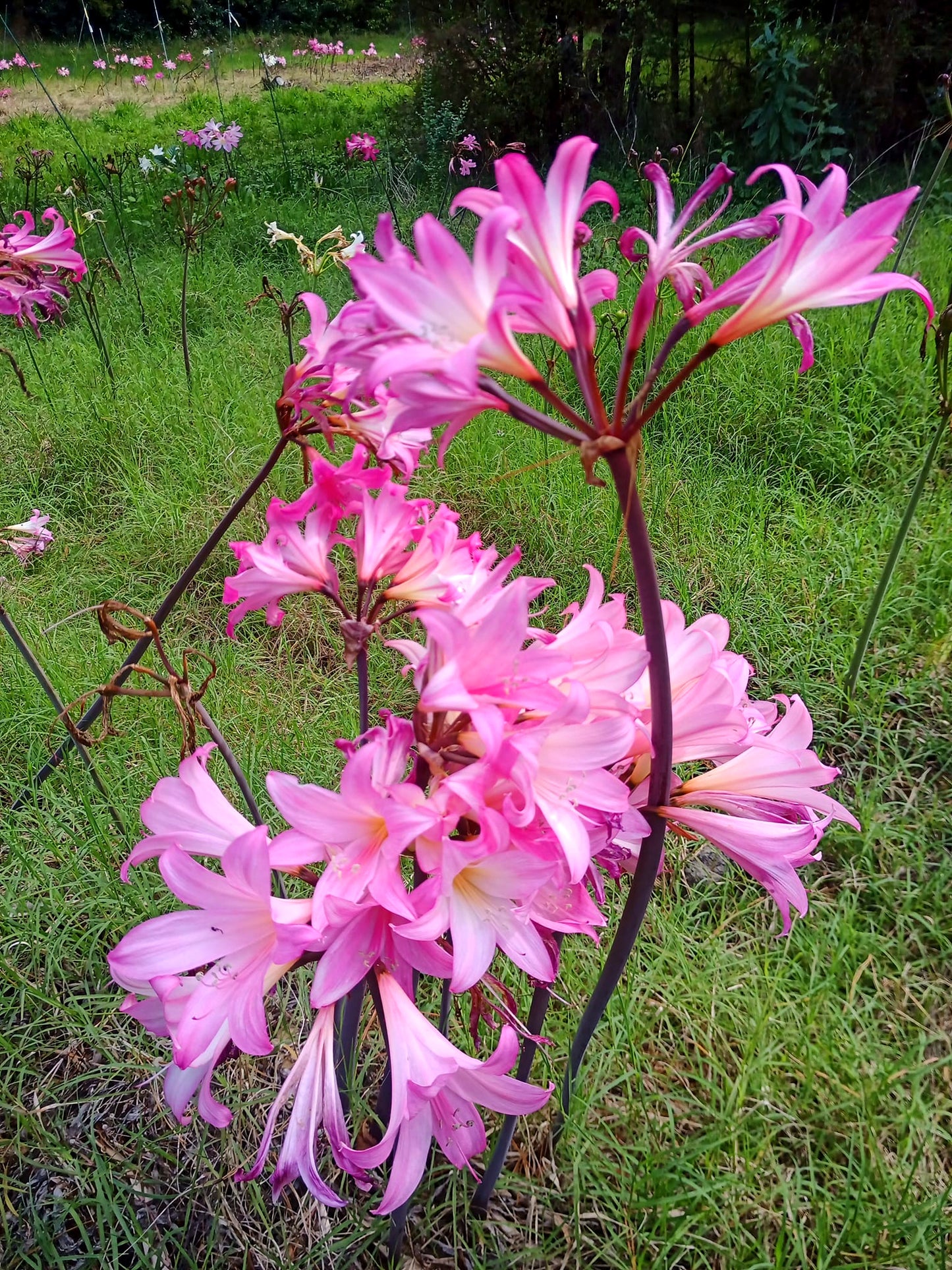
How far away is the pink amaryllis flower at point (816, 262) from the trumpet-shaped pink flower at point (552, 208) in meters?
0.11

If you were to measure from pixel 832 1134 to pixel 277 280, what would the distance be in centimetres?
471

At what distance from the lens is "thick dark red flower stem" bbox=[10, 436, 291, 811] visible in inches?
46.2

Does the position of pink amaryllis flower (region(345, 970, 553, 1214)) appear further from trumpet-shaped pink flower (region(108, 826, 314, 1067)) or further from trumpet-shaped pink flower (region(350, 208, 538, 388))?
trumpet-shaped pink flower (region(350, 208, 538, 388))

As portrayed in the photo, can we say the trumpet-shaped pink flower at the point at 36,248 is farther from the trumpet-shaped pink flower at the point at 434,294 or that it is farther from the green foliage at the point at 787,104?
the green foliage at the point at 787,104

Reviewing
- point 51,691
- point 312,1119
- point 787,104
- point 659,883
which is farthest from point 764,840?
point 787,104

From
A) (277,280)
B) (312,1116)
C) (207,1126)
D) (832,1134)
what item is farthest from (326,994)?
(277,280)

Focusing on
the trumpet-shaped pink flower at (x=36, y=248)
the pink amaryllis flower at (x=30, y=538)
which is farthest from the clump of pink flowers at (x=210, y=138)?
the trumpet-shaped pink flower at (x=36, y=248)

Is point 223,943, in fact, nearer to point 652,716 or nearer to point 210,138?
point 652,716

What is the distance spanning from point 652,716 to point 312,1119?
1.57 feet

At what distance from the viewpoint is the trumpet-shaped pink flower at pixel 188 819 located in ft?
2.45

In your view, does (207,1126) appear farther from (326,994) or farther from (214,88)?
(214,88)

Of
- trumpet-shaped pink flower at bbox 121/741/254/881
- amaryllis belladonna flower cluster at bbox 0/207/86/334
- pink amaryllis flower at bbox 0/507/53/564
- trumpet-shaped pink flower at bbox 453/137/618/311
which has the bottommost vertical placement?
pink amaryllis flower at bbox 0/507/53/564

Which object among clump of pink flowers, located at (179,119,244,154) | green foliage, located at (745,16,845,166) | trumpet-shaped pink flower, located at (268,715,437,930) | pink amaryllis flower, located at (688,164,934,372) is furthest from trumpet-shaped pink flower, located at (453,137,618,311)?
green foliage, located at (745,16,845,166)

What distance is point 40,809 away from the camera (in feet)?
6.47
